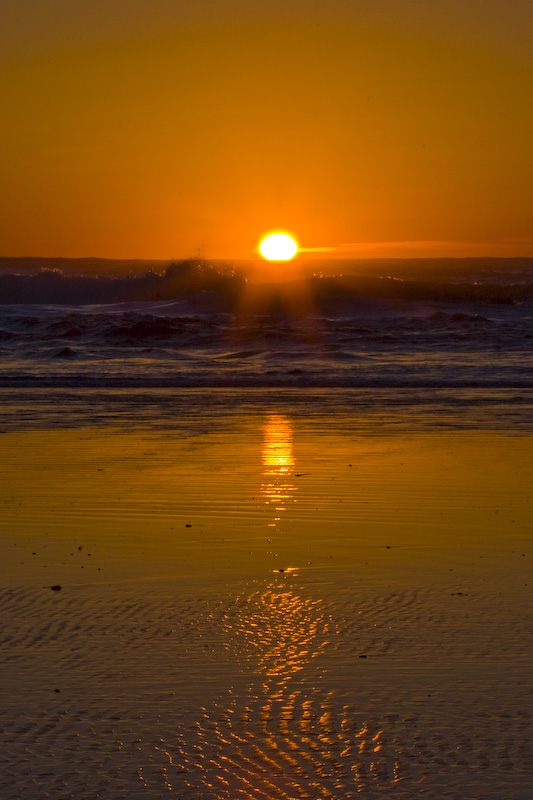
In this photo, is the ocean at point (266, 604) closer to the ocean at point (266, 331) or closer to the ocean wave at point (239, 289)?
the ocean at point (266, 331)

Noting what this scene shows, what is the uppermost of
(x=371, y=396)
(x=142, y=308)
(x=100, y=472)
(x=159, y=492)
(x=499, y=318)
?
(x=142, y=308)

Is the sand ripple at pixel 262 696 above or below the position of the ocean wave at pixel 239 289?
below

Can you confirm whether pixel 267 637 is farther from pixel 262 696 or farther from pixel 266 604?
pixel 262 696

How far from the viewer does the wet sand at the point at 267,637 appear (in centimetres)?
308

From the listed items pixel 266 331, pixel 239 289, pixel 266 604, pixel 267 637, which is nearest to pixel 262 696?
pixel 267 637

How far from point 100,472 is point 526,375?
1623 centimetres

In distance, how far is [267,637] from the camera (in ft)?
14.2

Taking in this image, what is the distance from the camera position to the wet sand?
10.1 feet

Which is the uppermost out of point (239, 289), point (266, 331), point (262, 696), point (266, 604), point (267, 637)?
point (239, 289)

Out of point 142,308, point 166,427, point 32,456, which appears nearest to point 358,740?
point 32,456

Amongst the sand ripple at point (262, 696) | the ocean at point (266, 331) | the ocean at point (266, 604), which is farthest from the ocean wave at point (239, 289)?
the sand ripple at point (262, 696)

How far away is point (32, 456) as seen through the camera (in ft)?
33.6

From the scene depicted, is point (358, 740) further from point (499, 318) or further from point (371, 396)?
point (499, 318)

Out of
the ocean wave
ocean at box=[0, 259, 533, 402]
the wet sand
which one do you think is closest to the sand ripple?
the wet sand
